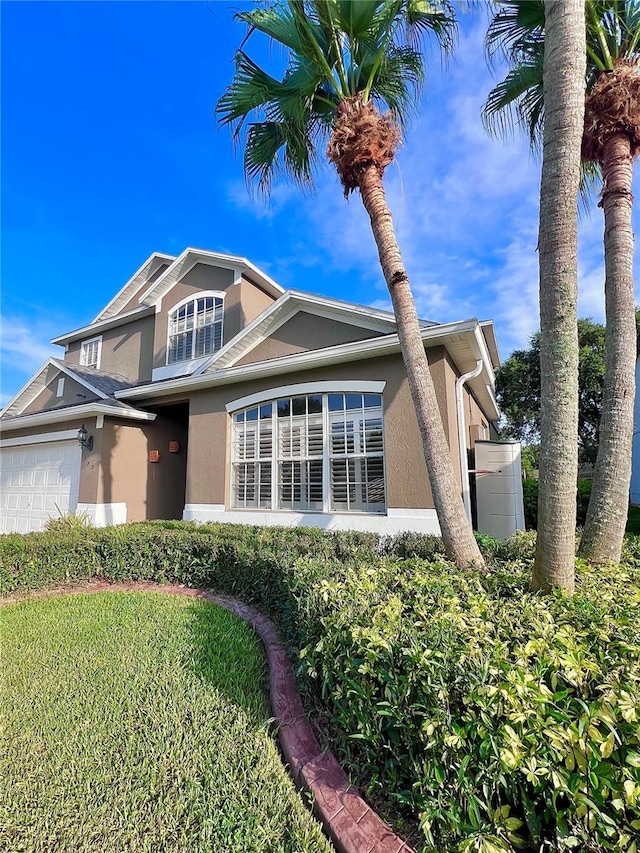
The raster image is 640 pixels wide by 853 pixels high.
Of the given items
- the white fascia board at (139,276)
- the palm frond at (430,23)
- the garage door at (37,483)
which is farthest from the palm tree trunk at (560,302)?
the white fascia board at (139,276)

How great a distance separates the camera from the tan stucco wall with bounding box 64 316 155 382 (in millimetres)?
14430

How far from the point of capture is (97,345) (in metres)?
16.2

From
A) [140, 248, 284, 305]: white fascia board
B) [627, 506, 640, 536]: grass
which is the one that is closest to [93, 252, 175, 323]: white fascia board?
[140, 248, 284, 305]: white fascia board

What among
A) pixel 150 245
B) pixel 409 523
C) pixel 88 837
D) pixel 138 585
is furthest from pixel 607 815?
pixel 150 245

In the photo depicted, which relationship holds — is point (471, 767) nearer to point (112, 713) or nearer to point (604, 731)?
point (604, 731)

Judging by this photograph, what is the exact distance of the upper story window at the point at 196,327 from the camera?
488 inches

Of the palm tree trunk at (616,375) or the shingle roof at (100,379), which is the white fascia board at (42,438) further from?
the palm tree trunk at (616,375)

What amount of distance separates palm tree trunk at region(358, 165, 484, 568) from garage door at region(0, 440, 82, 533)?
1065 cm

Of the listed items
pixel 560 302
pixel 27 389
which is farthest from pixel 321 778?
pixel 27 389

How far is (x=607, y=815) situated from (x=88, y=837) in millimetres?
2812

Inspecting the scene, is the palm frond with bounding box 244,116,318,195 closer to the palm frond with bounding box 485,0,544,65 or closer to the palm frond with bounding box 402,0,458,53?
the palm frond with bounding box 402,0,458,53

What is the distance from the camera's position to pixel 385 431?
26.3ft

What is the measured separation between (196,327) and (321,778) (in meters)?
12.2

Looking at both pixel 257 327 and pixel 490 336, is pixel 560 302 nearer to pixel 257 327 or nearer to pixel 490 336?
pixel 490 336
